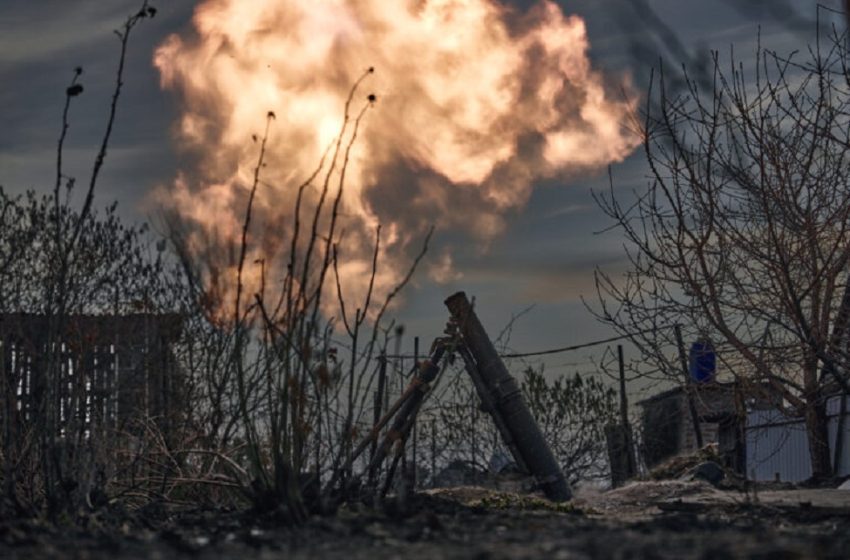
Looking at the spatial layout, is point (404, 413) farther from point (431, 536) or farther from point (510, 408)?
point (431, 536)

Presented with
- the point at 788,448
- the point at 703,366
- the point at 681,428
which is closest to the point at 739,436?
the point at 788,448

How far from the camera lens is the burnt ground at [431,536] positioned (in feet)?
12.6

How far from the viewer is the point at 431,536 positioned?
4.52 meters

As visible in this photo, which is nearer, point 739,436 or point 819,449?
point 819,449

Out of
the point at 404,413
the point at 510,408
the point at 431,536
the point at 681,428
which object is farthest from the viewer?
the point at 681,428

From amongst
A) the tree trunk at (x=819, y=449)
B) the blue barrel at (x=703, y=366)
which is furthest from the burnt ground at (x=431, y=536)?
the tree trunk at (x=819, y=449)

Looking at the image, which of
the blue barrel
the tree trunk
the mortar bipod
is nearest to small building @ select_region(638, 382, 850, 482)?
the tree trunk

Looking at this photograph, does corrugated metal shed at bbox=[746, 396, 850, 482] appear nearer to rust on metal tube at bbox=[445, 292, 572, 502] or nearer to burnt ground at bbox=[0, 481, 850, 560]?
rust on metal tube at bbox=[445, 292, 572, 502]

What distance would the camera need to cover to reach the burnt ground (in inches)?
151

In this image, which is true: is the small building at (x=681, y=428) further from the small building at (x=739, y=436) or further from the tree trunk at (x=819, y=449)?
the tree trunk at (x=819, y=449)

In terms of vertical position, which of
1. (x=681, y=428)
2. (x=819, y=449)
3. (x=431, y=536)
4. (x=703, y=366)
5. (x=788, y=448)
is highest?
(x=703, y=366)

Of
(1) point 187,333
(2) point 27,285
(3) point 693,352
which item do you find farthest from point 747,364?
(2) point 27,285

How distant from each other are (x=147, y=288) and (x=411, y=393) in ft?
22.1

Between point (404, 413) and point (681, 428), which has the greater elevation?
point (681, 428)
